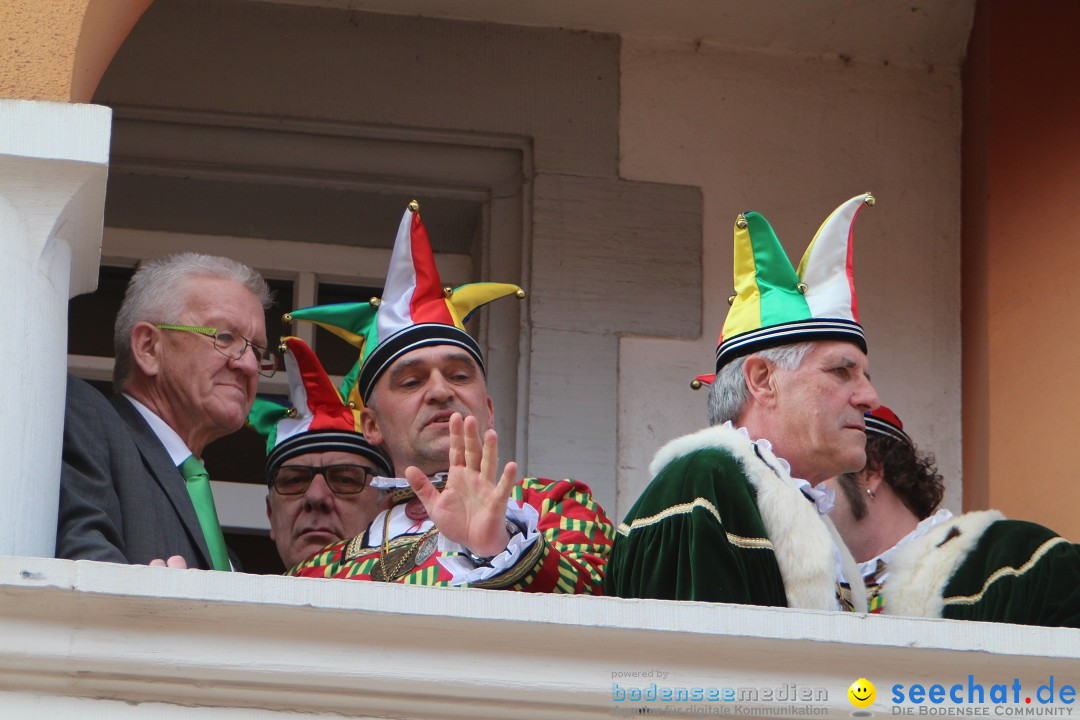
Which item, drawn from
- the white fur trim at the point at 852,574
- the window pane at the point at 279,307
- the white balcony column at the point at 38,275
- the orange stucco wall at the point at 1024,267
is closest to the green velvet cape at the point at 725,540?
the white fur trim at the point at 852,574

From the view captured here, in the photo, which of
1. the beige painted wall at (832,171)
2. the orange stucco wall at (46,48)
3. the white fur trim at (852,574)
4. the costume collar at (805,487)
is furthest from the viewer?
the beige painted wall at (832,171)

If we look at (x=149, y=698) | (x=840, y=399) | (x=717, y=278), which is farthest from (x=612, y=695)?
(x=717, y=278)

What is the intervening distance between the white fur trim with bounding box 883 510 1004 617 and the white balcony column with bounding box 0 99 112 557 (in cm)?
170

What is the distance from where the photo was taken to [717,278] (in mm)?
5336

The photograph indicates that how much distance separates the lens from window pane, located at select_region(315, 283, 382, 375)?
5.70 m

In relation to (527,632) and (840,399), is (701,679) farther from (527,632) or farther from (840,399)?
(840,399)

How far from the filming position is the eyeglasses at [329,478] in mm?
4852

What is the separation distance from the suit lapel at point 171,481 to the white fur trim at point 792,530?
0.88m

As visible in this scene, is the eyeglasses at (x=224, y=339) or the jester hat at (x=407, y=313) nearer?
the eyeglasses at (x=224, y=339)

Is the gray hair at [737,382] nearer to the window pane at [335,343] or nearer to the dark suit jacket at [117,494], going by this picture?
the dark suit jacket at [117,494]

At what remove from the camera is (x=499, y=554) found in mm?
3639

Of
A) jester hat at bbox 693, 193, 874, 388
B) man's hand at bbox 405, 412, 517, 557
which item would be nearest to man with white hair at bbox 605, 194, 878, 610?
jester hat at bbox 693, 193, 874, 388

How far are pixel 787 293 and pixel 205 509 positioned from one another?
1.22 m

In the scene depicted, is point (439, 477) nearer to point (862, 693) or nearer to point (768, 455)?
point (768, 455)
